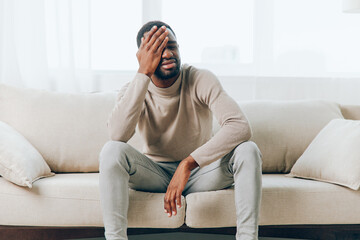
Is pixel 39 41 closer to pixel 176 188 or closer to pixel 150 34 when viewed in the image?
pixel 150 34

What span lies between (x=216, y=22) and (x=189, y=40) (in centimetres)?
21

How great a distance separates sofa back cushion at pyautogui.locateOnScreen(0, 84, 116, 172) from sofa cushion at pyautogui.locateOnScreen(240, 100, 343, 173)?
0.80 metres

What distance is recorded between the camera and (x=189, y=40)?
119 inches

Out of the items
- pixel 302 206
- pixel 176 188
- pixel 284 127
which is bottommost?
pixel 302 206

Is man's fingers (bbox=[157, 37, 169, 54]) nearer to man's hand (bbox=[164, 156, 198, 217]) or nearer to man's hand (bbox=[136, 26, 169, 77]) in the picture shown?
man's hand (bbox=[136, 26, 169, 77])

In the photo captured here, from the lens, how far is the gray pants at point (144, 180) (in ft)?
5.60

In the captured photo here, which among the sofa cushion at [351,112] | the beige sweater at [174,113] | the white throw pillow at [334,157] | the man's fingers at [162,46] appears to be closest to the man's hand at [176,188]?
the beige sweater at [174,113]

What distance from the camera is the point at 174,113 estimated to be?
2.04 meters

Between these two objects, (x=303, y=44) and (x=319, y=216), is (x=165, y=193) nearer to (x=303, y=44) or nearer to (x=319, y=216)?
(x=319, y=216)

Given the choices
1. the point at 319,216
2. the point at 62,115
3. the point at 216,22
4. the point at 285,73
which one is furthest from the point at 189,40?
the point at 319,216

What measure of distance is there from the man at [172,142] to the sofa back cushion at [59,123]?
0.41 metres

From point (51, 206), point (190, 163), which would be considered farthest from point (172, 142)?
point (51, 206)

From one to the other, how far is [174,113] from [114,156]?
1.30ft

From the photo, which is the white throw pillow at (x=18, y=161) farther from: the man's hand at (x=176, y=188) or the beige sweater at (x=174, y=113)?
the man's hand at (x=176, y=188)
